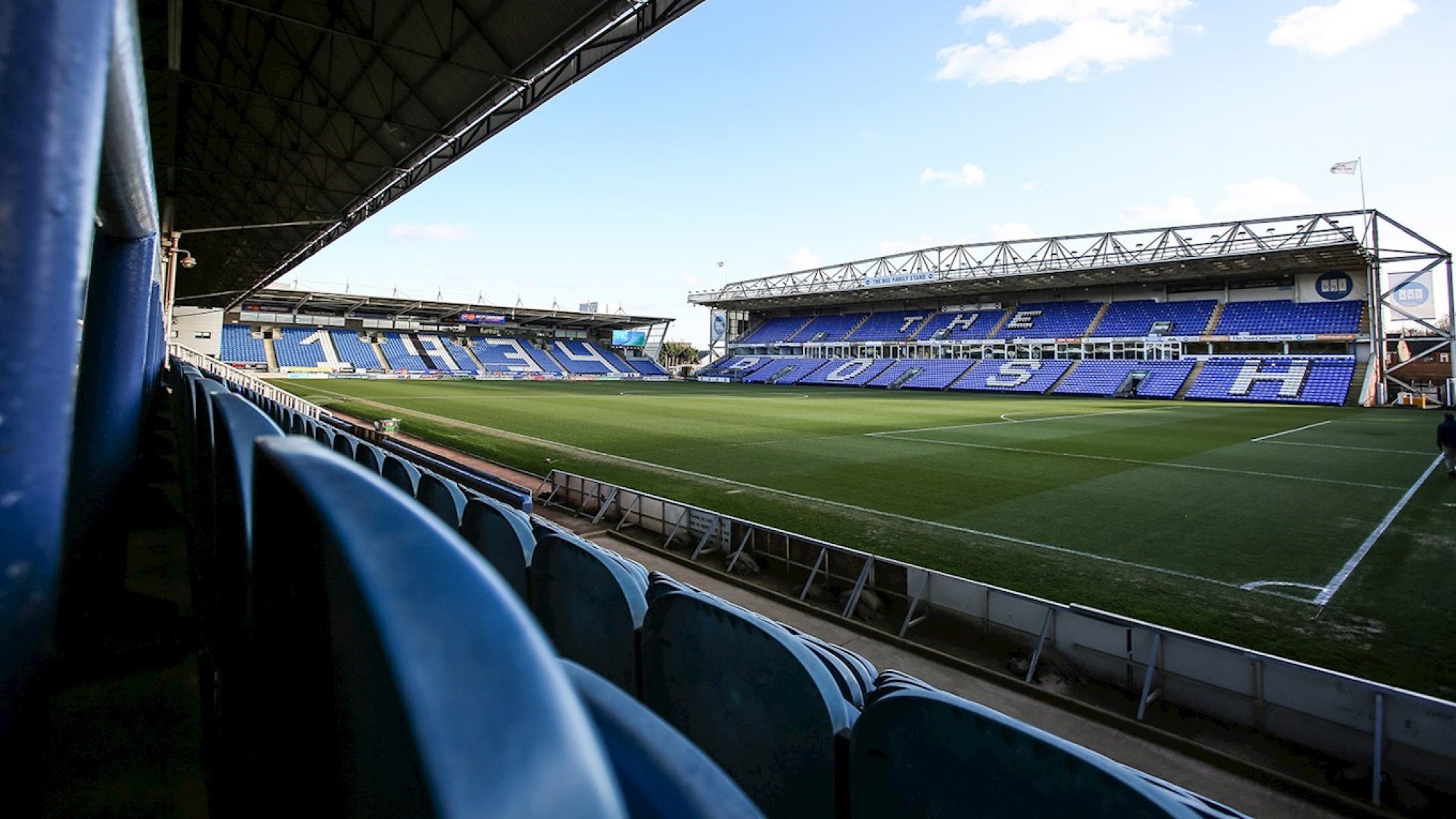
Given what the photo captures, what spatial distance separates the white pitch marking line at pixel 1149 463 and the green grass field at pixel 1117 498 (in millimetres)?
92

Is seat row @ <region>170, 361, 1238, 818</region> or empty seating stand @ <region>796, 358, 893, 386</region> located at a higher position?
empty seating stand @ <region>796, 358, 893, 386</region>

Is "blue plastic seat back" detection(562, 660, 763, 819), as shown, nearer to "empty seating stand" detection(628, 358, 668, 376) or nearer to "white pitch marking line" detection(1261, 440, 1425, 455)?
"white pitch marking line" detection(1261, 440, 1425, 455)

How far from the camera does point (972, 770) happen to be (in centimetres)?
139

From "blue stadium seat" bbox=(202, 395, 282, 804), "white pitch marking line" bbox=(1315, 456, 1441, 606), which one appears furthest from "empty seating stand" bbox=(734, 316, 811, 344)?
"blue stadium seat" bbox=(202, 395, 282, 804)

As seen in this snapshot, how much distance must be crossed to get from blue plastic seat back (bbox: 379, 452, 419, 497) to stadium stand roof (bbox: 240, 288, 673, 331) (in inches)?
2173

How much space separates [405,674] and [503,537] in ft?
8.03

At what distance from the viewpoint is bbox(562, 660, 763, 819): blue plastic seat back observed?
2.08 ft

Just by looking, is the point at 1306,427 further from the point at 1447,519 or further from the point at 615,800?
the point at 615,800

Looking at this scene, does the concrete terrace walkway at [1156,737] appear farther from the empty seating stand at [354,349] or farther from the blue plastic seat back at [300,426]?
the empty seating stand at [354,349]

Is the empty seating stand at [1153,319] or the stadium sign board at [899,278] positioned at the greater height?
the stadium sign board at [899,278]

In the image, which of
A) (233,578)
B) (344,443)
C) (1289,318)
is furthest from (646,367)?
(233,578)

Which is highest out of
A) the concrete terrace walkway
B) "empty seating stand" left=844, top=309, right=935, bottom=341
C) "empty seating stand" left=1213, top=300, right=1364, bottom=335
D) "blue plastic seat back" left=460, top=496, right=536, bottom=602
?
"empty seating stand" left=844, top=309, right=935, bottom=341

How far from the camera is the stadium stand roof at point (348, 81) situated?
30.9ft

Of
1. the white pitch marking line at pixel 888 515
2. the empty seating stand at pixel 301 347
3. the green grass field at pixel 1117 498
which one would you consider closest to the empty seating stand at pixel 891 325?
the green grass field at pixel 1117 498
